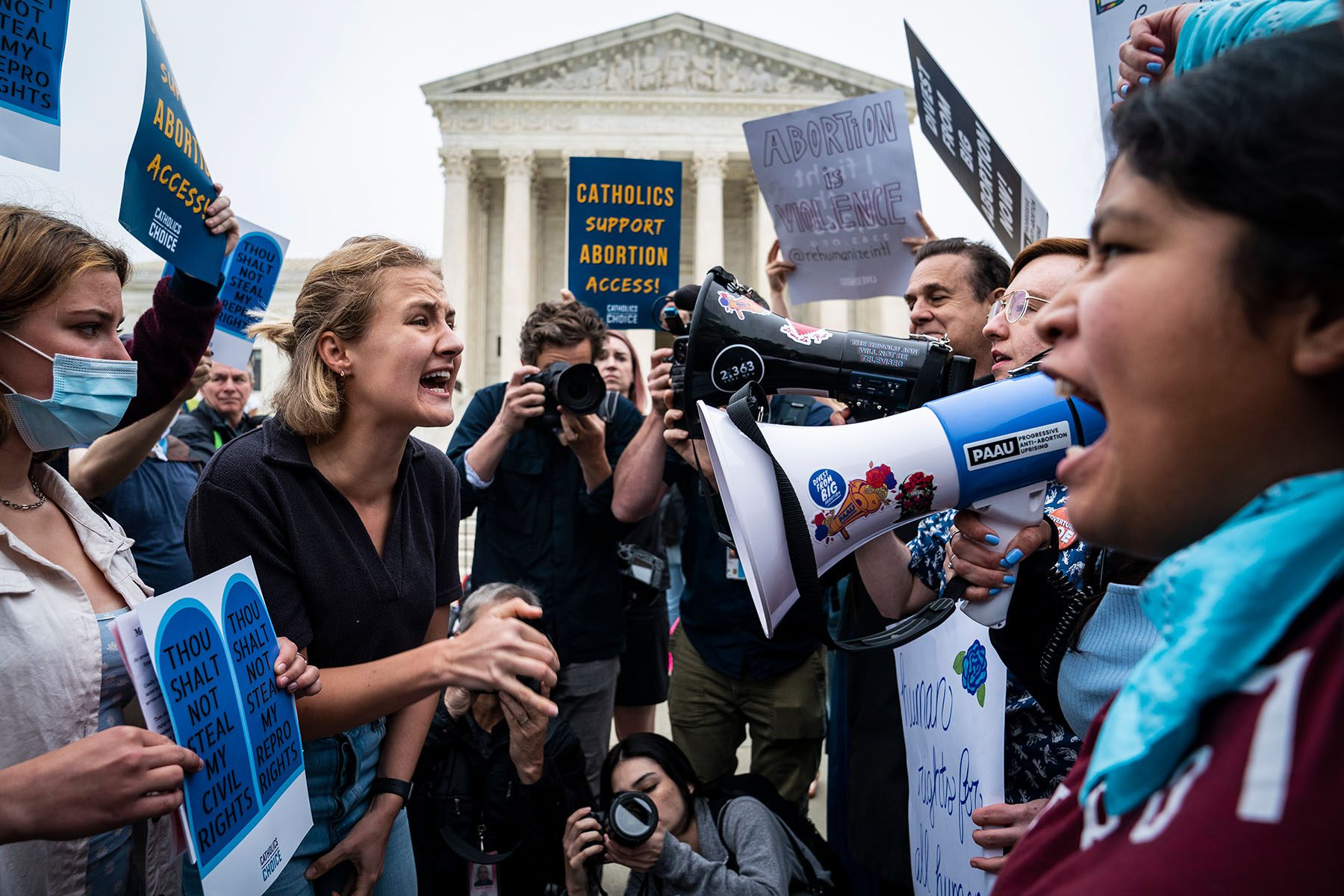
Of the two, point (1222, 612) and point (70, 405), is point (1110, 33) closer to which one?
point (1222, 612)

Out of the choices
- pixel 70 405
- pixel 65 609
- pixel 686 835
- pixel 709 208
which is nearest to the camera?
pixel 65 609

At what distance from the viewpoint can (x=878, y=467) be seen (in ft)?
5.14

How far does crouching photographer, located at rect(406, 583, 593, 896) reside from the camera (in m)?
2.88

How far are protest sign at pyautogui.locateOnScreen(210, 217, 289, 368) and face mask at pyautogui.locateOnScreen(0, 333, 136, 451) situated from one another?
299 centimetres

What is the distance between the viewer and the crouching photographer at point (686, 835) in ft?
8.34

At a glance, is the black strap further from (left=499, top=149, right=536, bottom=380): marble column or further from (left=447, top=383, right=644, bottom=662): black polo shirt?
(left=499, top=149, right=536, bottom=380): marble column

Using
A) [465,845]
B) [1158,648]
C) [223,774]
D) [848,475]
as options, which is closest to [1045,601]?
[848,475]

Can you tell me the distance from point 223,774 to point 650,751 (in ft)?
5.62

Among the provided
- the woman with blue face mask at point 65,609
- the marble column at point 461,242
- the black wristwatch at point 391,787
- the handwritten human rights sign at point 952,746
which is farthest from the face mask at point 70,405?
the marble column at point 461,242

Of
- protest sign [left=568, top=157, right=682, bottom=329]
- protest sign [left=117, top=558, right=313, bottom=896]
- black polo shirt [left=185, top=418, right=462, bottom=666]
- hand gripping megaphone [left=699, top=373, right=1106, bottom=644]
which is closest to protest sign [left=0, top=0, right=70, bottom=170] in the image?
black polo shirt [left=185, top=418, right=462, bottom=666]

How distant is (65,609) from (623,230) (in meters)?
4.05

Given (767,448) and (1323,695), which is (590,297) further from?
(1323,695)

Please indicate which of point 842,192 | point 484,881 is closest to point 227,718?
point 484,881

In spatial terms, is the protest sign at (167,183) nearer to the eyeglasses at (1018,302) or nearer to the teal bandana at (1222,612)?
the eyeglasses at (1018,302)
